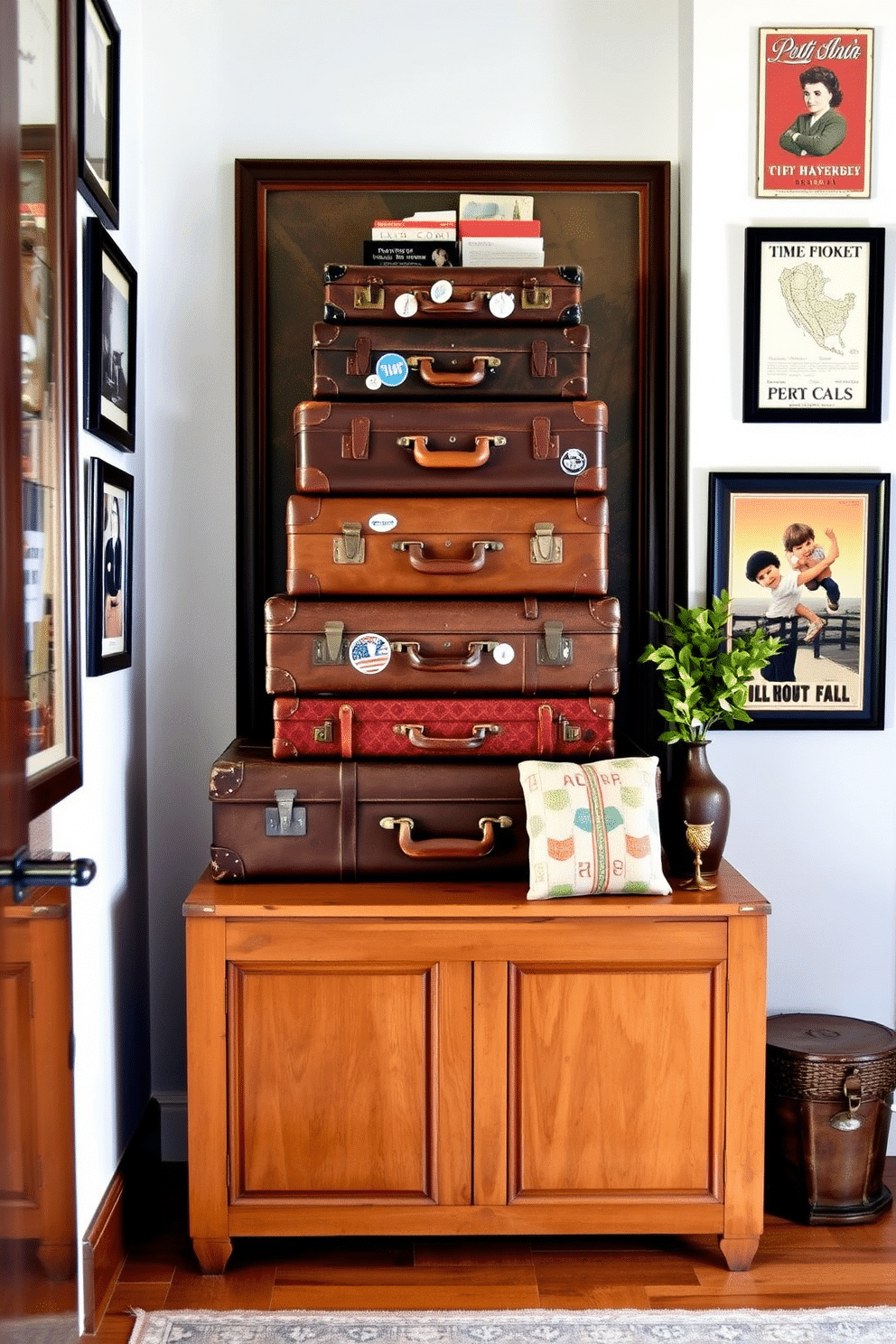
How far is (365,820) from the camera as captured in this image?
239 centimetres

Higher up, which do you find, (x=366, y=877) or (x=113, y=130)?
(x=113, y=130)

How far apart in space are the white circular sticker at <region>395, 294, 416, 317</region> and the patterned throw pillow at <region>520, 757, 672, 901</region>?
977 millimetres

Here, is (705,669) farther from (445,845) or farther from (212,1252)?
(212,1252)

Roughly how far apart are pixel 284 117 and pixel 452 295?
0.75 metres

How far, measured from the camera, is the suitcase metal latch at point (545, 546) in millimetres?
2420

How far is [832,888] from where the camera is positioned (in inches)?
111

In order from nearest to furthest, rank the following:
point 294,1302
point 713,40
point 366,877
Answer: point 294,1302, point 366,877, point 713,40

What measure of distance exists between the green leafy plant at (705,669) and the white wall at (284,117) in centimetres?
111

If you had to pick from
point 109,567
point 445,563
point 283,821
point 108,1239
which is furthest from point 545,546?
point 108,1239

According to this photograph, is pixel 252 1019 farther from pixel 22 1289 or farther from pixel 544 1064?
pixel 22 1289

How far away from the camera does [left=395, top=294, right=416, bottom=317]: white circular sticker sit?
2.45 metres

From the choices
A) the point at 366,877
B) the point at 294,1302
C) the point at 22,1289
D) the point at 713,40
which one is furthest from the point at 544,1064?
the point at 713,40

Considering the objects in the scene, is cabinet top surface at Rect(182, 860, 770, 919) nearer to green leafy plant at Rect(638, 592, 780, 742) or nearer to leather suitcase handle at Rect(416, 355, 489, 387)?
green leafy plant at Rect(638, 592, 780, 742)

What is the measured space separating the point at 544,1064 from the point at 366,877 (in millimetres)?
505
